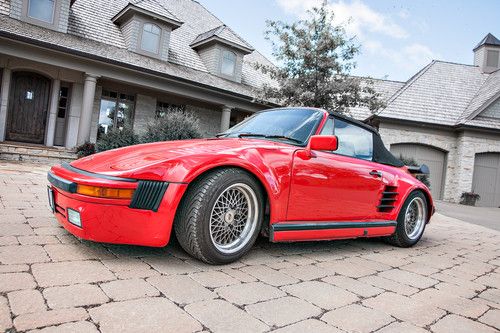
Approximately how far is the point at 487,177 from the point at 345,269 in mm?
17008

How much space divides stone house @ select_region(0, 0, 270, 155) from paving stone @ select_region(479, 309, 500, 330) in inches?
428

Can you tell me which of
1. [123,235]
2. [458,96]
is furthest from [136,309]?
[458,96]

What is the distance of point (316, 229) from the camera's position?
3062 millimetres

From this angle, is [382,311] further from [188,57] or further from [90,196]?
[188,57]

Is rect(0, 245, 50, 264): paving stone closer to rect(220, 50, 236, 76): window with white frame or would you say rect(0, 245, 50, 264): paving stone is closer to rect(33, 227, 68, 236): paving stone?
rect(33, 227, 68, 236): paving stone

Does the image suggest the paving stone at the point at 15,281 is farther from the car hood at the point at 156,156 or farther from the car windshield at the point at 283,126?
the car windshield at the point at 283,126

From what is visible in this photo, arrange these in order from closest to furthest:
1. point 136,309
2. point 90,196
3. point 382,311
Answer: point 136,309, point 382,311, point 90,196

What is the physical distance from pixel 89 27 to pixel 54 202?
1170 centimetres

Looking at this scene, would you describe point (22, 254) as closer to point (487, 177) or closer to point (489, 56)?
point (487, 177)

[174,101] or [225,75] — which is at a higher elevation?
[225,75]

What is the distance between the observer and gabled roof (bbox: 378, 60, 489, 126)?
16422 mm

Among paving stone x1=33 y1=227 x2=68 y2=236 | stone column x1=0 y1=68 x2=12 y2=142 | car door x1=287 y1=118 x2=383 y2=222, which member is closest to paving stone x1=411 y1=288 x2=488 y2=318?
car door x1=287 y1=118 x2=383 y2=222

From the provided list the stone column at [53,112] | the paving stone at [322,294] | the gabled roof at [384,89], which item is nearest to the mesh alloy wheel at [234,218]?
the paving stone at [322,294]

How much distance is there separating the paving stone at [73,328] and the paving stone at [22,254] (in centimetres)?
89
